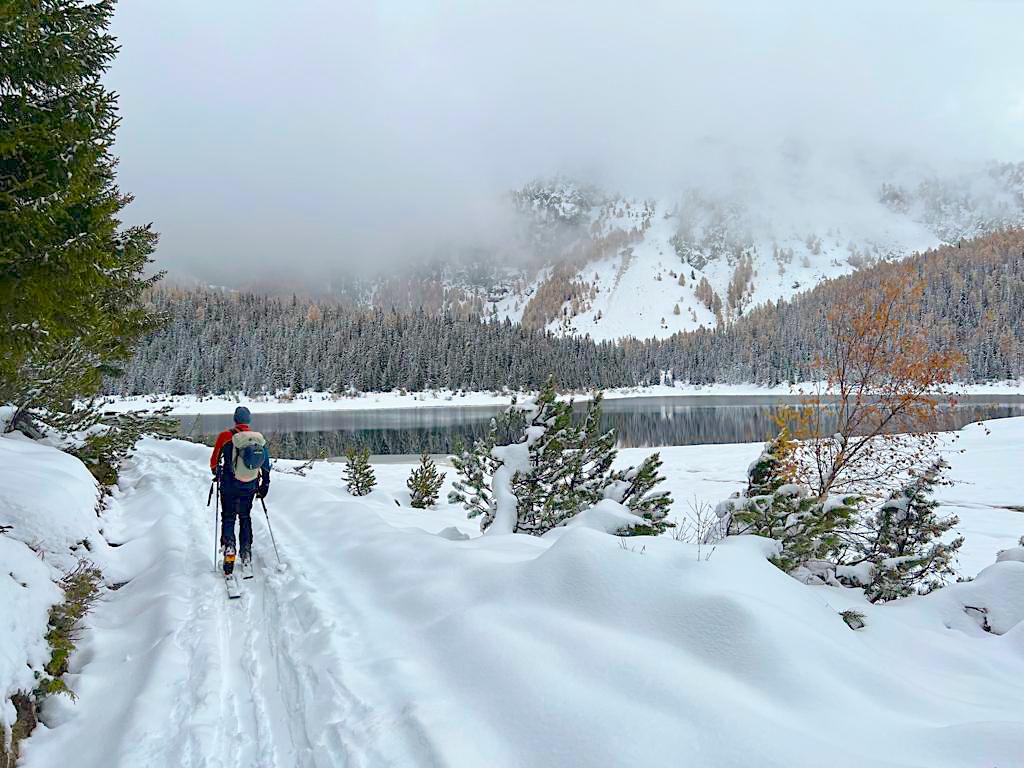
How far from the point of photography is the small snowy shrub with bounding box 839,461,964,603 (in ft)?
22.0

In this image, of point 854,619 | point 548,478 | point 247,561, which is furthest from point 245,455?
point 854,619

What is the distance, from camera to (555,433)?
31.3ft

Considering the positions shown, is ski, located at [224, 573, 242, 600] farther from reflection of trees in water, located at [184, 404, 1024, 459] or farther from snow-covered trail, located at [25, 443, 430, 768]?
reflection of trees in water, located at [184, 404, 1024, 459]

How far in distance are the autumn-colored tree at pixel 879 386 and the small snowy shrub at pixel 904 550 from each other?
292 cm

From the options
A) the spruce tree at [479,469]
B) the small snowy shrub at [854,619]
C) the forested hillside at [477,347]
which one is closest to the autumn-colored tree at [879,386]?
the small snowy shrub at [854,619]

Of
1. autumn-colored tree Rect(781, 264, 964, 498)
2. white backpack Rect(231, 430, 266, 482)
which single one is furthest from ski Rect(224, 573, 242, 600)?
autumn-colored tree Rect(781, 264, 964, 498)

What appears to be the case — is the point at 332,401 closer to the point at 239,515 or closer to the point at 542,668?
the point at 239,515

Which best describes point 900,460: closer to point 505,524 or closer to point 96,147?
point 505,524

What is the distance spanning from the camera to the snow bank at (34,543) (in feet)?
13.3

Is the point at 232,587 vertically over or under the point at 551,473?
under

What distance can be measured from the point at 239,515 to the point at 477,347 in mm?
113985

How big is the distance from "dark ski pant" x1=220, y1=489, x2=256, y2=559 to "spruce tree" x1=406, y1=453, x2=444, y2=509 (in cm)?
1044

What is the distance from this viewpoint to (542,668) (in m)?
3.86

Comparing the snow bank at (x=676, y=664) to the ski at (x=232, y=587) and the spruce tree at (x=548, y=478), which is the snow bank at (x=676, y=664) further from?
the spruce tree at (x=548, y=478)
